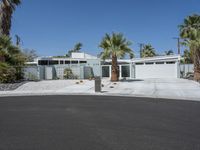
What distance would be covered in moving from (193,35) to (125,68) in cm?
1278

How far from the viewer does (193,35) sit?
2864 centimetres

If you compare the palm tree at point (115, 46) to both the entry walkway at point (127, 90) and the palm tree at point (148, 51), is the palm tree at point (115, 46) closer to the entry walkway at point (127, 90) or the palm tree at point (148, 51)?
the entry walkway at point (127, 90)

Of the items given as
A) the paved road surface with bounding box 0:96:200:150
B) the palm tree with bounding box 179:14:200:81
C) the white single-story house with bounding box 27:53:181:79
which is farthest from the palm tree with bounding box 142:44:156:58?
the paved road surface with bounding box 0:96:200:150

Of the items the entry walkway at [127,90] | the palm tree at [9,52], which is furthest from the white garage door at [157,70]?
the palm tree at [9,52]

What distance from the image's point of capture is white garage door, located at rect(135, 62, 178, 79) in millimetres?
38969

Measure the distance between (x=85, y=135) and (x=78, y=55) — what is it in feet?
132

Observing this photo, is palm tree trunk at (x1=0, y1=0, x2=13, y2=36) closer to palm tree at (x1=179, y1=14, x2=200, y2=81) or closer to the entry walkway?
the entry walkway

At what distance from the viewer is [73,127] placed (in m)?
8.14

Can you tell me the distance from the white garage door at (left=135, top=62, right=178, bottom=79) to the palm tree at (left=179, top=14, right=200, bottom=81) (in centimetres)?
887

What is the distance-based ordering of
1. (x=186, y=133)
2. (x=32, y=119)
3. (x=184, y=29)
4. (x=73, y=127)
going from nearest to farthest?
(x=186, y=133) → (x=73, y=127) → (x=32, y=119) → (x=184, y=29)

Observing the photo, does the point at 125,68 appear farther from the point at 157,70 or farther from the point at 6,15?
the point at 6,15

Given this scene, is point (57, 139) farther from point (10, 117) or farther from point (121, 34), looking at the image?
point (121, 34)

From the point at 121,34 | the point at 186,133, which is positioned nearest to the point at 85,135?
the point at 186,133

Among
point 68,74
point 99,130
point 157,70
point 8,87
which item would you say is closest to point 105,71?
point 68,74
